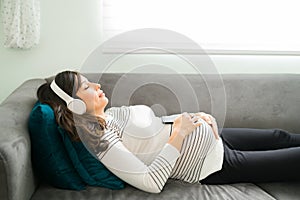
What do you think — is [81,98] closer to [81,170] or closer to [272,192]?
[81,170]

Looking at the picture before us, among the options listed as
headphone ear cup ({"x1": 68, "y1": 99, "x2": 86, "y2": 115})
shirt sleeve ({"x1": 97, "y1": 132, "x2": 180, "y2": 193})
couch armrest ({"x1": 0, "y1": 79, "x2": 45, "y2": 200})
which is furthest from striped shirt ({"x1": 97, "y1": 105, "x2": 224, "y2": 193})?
couch armrest ({"x1": 0, "y1": 79, "x2": 45, "y2": 200})

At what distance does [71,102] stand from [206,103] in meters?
0.81

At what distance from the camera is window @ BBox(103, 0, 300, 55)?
224cm

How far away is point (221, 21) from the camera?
7.55 ft

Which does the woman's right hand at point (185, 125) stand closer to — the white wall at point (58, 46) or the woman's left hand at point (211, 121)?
the woman's left hand at point (211, 121)

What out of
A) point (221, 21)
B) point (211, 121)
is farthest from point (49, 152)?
point (221, 21)

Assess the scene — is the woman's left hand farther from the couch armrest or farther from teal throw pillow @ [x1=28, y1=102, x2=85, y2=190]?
the couch armrest

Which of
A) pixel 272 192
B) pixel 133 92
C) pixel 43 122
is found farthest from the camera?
pixel 133 92

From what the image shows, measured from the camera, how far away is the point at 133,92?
2021 mm

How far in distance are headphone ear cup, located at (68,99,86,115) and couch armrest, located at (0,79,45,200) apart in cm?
19

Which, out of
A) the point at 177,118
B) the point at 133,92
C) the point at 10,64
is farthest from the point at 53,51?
the point at 177,118

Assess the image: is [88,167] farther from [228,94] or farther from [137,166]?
[228,94]

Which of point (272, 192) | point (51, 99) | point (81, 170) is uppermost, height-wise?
point (51, 99)

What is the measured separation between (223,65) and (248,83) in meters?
0.27
